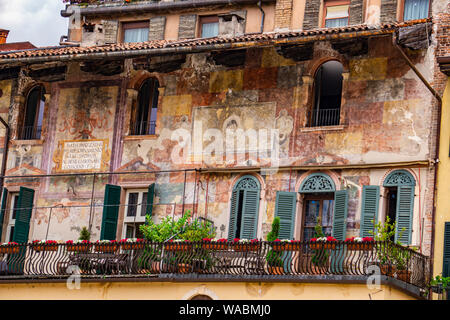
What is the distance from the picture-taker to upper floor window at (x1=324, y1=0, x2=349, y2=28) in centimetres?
2842

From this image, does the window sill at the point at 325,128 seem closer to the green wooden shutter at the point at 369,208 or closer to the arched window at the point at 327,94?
the arched window at the point at 327,94

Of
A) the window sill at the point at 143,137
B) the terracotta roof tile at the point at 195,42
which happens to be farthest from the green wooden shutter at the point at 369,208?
the window sill at the point at 143,137

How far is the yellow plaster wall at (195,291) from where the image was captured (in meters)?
23.9

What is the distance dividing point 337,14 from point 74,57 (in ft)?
20.1

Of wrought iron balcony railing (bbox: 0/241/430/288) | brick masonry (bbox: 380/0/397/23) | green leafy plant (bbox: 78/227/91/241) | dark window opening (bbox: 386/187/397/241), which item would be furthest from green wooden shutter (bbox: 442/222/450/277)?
green leafy plant (bbox: 78/227/91/241)

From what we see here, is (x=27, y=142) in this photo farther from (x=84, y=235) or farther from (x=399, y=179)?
(x=399, y=179)

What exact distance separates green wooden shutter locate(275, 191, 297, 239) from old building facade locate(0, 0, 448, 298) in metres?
0.03

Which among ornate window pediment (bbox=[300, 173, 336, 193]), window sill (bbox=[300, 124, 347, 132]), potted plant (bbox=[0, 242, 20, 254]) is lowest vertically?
potted plant (bbox=[0, 242, 20, 254])

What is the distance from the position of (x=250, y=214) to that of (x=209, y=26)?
587 centimetres

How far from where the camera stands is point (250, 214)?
2694 cm

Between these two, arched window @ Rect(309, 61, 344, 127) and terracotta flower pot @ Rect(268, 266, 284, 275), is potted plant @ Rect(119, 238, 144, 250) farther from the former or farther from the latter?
arched window @ Rect(309, 61, 344, 127)

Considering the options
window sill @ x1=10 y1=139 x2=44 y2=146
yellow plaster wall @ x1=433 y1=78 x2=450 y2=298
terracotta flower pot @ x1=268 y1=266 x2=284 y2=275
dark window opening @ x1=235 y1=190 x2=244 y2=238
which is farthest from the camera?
window sill @ x1=10 y1=139 x2=44 y2=146

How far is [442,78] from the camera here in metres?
25.7

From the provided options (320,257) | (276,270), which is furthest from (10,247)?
(320,257)
